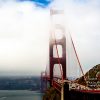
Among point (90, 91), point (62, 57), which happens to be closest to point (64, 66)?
point (62, 57)

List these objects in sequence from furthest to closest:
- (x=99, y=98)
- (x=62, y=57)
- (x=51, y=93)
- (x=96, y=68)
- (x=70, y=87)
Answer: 1. (x=96, y=68)
2. (x=62, y=57)
3. (x=51, y=93)
4. (x=70, y=87)
5. (x=99, y=98)

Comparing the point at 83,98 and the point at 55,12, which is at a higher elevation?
the point at 55,12

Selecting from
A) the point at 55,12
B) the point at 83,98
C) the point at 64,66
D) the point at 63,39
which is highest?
the point at 55,12

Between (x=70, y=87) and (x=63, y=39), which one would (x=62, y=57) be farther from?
(x=70, y=87)

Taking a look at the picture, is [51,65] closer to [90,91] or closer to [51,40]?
[51,40]

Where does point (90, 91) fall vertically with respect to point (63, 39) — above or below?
below

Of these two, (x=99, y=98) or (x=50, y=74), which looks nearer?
(x=99, y=98)

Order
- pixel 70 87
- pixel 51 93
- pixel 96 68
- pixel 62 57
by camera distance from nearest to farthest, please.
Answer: pixel 70 87, pixel 51 93, pixel 62 57, pixel 96 68

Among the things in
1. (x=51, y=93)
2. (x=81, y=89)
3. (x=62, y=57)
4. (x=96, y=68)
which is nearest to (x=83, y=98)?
(x=81, y=89)

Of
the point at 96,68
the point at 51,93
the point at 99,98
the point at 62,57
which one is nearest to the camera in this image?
the point at 99,98

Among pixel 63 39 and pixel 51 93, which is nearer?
pixel 51 93
